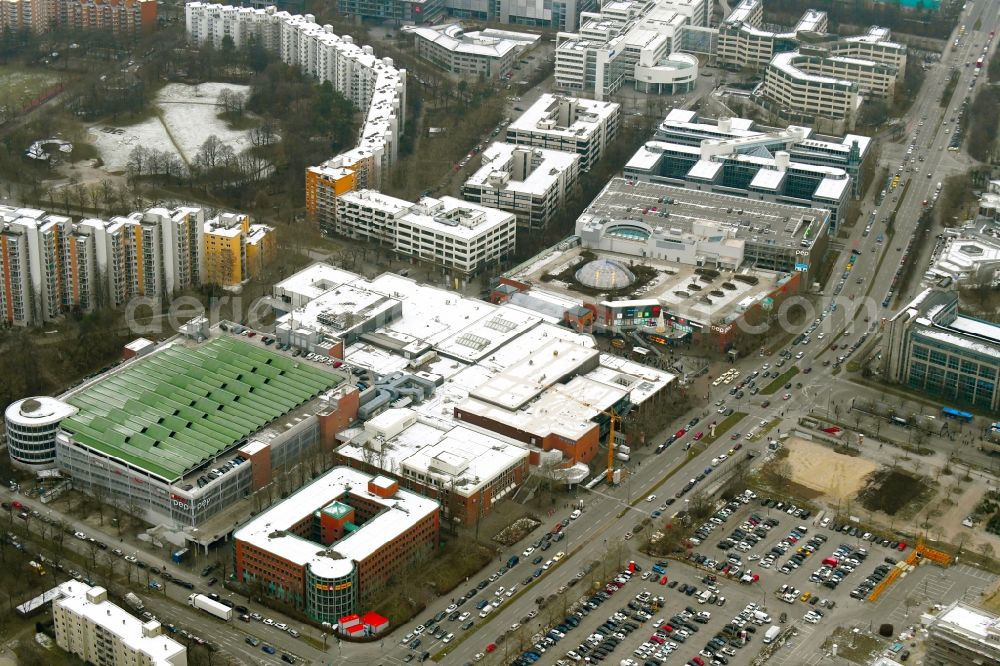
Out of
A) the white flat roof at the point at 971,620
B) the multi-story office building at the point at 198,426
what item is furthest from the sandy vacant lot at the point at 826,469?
the multi-story office building at the point at 198,426

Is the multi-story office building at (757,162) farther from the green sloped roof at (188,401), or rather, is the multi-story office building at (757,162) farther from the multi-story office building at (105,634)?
the multi-story office building at (105,634)

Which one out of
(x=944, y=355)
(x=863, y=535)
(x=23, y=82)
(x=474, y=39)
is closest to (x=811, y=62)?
(x=474, y=39)

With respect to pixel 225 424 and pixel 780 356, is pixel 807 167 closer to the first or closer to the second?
pixel 780 356

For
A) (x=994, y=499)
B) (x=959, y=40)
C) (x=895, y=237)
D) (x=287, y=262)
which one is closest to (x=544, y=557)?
(x=994, y=499)

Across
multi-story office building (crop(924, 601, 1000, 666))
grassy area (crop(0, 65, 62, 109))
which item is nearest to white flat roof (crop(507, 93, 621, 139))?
grassy area (crop(0, 65, 62, 109))

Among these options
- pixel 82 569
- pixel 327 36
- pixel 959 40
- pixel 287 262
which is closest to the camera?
pixel 82 569

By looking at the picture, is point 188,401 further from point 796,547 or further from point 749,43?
point 749,43
